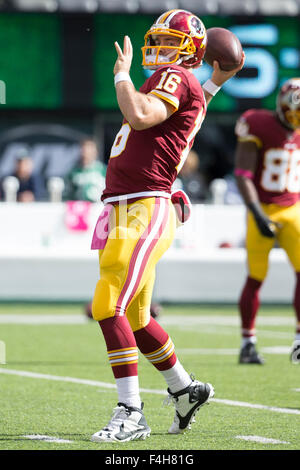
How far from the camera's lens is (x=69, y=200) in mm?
13789

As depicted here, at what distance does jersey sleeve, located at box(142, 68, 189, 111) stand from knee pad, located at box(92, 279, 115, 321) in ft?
2.75

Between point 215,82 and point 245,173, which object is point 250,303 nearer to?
point 245,173

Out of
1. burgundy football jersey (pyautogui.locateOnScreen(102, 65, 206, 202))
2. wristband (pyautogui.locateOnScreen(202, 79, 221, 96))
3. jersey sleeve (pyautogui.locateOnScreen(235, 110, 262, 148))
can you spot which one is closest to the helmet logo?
burgundy football jersey (pyautogui.locateOnScreen(102, 65, 206, 202))

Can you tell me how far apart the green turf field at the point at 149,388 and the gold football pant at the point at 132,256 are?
1.90 ft

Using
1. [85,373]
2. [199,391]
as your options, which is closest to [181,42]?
[199,391]

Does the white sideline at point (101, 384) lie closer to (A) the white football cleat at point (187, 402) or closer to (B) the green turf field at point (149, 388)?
(B) the green turf field at point (149, 388)

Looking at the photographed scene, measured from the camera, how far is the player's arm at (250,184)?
778cm

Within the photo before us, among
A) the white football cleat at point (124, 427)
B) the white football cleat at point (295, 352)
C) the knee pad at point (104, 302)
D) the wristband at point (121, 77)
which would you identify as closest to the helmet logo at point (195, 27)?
the wristband at point (121, 77)

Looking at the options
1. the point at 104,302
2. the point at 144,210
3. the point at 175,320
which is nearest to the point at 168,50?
the point at 144,210

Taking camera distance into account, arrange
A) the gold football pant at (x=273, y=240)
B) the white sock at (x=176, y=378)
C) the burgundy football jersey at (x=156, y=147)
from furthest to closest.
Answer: the gold football pant at (x=273, y=240) < the white sock at (x=176, y=378) < the burgundy football jersey at (x=156, y=147)

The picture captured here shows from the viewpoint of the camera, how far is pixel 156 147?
5.03 m

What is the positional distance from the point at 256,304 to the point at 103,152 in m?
10.2
